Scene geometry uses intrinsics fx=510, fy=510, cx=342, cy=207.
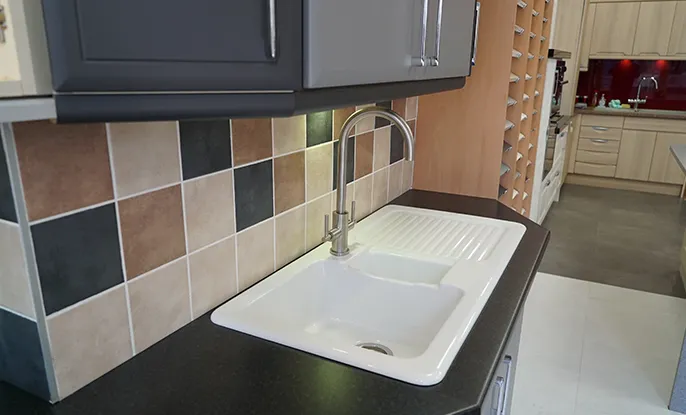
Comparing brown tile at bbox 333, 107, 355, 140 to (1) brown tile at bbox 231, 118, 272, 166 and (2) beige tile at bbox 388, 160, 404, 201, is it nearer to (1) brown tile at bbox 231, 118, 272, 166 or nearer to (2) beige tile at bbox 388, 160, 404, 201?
(1) brown tile at bbox 231, 118, 272, 166

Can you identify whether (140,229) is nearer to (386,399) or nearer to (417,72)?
(386,399)

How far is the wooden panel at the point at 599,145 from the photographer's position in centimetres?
563

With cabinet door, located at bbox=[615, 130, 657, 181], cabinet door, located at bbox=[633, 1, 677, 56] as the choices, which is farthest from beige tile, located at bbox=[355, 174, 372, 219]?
Answer: cabinet door, located at bbox=[633, 1, 677, 56]

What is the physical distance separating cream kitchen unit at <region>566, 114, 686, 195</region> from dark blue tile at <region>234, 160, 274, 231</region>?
534cm

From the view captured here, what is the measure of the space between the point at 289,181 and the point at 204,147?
0.34 metres

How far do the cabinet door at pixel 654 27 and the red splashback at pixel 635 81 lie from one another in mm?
439

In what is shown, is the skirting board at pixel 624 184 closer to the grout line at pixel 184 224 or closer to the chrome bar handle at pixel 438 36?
the chrome bar handle at pixel 438 36

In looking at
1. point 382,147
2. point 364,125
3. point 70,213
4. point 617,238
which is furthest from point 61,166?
point 617,238

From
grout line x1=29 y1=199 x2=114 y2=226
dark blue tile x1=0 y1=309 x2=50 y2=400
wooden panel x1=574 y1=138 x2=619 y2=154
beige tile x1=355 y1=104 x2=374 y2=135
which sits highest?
beige tile x1=355 y1=104 x2=374 y2=135

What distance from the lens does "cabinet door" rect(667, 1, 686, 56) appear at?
5.23 metres

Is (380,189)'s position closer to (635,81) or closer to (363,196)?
(363,196)

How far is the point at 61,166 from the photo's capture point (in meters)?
0.79

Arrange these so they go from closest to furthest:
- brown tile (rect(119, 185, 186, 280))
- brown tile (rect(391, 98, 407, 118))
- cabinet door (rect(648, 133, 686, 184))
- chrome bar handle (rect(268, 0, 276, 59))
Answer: chrome bar handle (rect(268, 0, 276, 59)) < brown tile (rect(119, 185, 186, 280)) < brown tile (rect(391, 98, 407, 118)) < cabinet door (rect(648, 133, 686, 184))

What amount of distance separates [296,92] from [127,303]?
51cm
